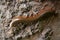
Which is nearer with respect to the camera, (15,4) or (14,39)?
(14,39)

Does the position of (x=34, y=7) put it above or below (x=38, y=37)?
above

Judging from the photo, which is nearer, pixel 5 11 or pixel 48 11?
pixel 48 11

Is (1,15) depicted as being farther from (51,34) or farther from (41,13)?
(51,34)

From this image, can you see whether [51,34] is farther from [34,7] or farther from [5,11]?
[5,11]

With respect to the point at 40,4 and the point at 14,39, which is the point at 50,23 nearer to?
the point at 40,4

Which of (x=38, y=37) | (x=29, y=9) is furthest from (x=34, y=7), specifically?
(x=38, y=37)

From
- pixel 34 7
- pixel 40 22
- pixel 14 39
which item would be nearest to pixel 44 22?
pixel 40 22

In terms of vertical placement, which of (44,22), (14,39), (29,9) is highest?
(29,9)

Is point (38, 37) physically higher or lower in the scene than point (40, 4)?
lower
